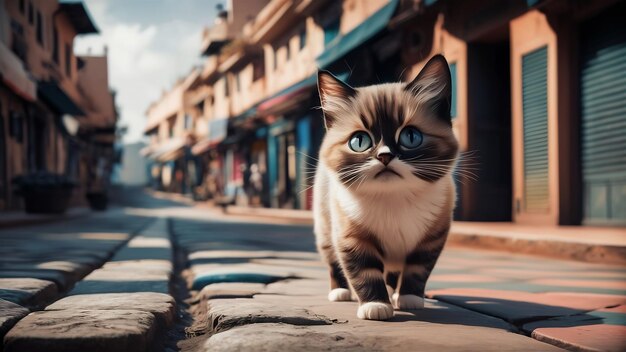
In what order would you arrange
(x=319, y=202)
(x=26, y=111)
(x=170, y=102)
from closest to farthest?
(x=319, y=202) → (x=26, y=111) → (x=170, y=102)

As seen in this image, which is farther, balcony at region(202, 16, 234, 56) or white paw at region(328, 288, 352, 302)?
balcony at region(202, 16, 234, 56)

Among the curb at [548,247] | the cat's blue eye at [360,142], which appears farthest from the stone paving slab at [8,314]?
the curb at [548,247]

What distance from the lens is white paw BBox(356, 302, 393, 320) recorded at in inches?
87.1

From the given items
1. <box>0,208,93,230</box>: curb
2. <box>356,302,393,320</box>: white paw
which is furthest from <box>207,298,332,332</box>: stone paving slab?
<box>0,208,93,230</box>: curb

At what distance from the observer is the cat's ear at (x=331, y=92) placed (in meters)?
2.32

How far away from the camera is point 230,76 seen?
2883 centimetres

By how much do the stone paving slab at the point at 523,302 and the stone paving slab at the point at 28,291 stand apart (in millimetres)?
1850

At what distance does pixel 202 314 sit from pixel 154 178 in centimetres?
5689

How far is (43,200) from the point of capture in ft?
39.8

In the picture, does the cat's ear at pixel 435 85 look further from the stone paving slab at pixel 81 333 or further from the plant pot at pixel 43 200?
the plant pot at pixel 43 200

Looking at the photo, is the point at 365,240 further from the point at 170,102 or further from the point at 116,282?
the point at 170,102

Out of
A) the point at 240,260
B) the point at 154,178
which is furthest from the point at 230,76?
the point at 154,178

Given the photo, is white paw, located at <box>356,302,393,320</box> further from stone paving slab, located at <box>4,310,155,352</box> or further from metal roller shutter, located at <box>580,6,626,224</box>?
metal roller shutter, located at <box>580,6,626,224</box>

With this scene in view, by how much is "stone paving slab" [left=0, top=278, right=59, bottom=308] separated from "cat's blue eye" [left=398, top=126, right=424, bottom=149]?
1.67 m
